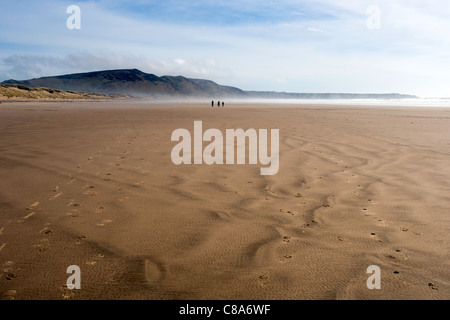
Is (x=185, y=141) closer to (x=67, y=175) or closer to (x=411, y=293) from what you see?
(x=67, y=175)

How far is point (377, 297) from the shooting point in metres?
2.85

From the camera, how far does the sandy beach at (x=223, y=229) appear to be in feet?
9.81

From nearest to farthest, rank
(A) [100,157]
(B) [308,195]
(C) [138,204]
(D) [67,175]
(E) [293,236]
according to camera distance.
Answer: (E) [293,236]
(C) [138,204]
(B) [308,195]
(D) [67,175]
(A) [100,157]

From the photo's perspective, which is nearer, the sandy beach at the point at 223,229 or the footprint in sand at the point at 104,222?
the sandy beach at the point at 223,229

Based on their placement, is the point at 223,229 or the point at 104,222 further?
the point at 104,222

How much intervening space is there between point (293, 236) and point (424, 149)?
783cm

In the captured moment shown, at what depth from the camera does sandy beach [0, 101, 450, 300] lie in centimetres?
299

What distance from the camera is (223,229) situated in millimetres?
4176

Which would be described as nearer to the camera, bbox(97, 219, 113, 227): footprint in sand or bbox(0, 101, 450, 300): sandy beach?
bbox(0, 101, 450, 300): sandy beach
